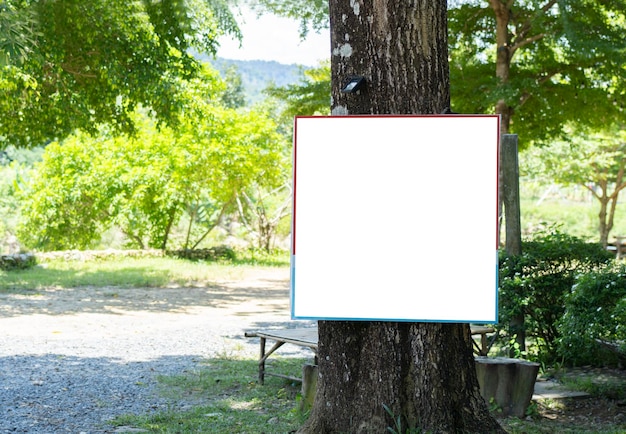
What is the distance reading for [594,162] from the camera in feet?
85.3

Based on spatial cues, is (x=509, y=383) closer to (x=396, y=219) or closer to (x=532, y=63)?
(x=396, y=219)

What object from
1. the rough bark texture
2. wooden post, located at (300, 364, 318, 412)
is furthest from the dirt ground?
the rough bark texture

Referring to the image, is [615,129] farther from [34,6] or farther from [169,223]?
[34,6]

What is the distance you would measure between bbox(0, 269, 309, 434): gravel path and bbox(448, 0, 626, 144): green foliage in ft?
17.3

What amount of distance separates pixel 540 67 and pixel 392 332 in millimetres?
12344

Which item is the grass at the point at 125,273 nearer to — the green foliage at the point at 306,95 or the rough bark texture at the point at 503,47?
the green foliage at the point at 306,95

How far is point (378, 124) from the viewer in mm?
3588

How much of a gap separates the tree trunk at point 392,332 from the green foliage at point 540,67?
933 cm

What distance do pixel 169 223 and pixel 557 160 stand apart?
13.2 metres

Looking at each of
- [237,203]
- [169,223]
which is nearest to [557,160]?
[237,203]

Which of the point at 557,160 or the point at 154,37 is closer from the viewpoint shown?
the point at 154,37

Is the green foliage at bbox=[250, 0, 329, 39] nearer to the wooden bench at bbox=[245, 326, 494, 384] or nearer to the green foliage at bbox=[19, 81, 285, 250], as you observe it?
the green foliage at bbox=[19, 81, 285, 250]

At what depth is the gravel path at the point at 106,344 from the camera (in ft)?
19.5

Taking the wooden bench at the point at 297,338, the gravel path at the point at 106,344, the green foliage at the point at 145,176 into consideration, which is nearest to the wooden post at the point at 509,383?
the wooden bench at the point at 297,338
